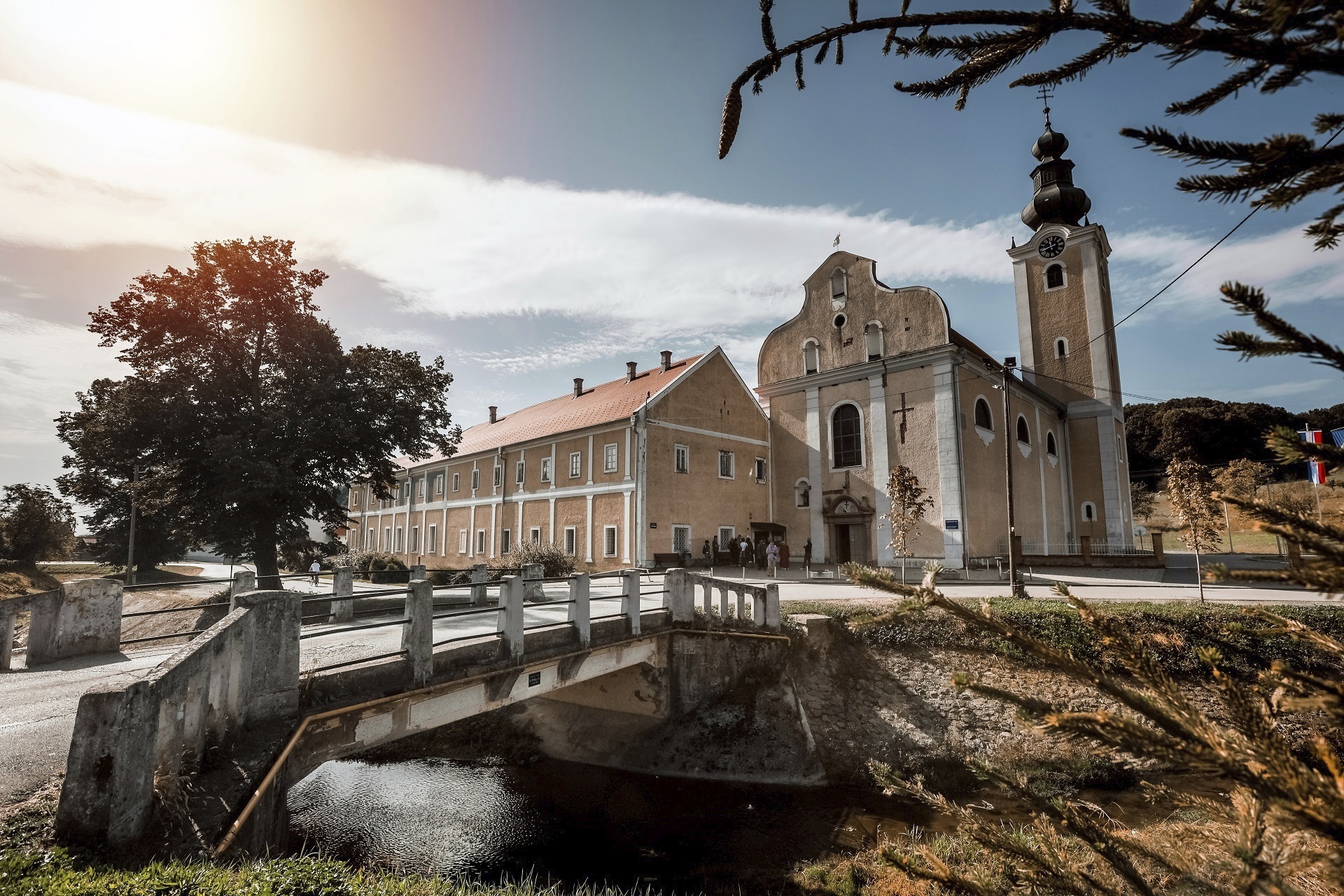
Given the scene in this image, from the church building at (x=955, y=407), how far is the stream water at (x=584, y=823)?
1581cm

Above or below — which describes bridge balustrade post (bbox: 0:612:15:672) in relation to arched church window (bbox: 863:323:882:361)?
below

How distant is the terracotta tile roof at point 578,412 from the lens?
31.6 metres

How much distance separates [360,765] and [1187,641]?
15563mm

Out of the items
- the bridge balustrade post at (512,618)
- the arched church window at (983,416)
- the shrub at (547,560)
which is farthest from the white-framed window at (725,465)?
the bridge balustrade post at (512,618)

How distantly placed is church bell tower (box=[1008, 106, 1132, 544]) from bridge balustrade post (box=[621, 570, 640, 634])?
91.0 ft

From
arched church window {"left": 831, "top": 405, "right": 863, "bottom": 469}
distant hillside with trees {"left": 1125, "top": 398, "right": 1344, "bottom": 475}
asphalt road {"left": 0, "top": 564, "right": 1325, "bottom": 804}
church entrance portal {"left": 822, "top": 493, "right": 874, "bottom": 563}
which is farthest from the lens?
distant hillside with trees {"left": 1125, "top": 398, "right": 1344, "bottom": 475}

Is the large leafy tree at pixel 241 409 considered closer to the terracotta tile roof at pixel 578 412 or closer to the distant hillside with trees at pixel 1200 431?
the terracotta tile roof at pixel 578 412

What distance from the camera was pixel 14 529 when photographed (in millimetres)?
30453

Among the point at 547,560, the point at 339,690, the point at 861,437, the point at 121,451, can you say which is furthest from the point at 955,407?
the point at 121,451

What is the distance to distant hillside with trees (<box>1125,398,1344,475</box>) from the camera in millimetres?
53094

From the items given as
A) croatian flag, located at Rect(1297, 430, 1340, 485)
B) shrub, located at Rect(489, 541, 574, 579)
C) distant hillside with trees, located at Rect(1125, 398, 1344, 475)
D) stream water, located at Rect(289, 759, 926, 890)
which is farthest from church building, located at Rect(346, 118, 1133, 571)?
distant hillside with trees, located at Rect(1125, 398, 1344, 475)

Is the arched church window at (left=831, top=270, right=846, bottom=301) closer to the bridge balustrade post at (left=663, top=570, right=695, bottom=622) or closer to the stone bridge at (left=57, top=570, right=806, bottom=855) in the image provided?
the stone bridge at (left=57, top=570, right=806, bottom=855)

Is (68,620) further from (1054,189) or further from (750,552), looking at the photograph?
(1054,189)

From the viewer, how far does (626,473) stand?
29625mm
